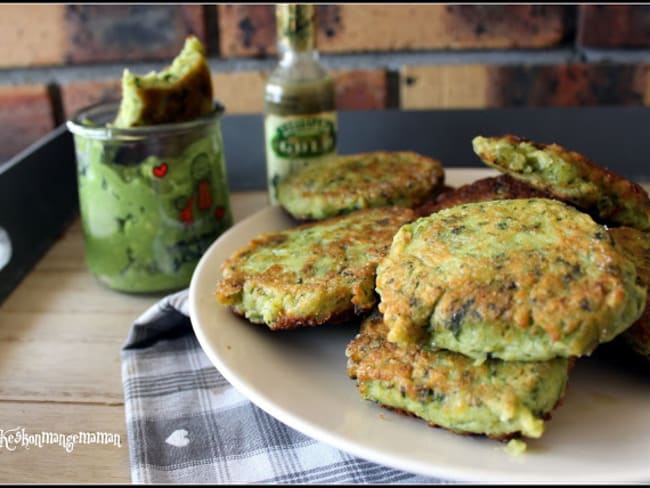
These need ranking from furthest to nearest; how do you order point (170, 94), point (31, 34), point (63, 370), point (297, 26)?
point (31, 34)
point (297, 26)
point (170, 94)
point (63, 370)

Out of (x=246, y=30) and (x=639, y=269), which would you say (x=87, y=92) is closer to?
(x=246, y=30)

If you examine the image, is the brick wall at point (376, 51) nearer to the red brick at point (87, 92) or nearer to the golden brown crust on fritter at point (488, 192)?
the red brick at point (87, 92)

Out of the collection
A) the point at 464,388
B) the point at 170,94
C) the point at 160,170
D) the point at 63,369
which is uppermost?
A: the point at 170,94

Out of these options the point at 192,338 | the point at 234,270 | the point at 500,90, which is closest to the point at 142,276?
the point at 192,338

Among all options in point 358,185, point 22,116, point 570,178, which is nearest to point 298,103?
point 358,185

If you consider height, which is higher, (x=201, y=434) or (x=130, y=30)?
(x=130, y=30)

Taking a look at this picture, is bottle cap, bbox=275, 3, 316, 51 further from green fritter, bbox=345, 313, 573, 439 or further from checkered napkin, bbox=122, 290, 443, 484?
green fritter, bbox=345, 313, 573, 439

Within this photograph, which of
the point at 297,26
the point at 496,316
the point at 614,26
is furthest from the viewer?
the point at 614,26
